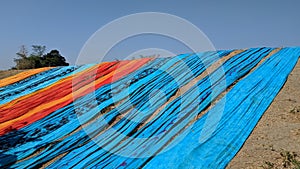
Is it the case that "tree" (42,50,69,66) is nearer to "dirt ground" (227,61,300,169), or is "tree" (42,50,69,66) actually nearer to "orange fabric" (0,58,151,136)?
"orange fabric" (0,58,151,136)

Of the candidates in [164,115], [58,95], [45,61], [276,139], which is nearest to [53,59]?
[45,61]

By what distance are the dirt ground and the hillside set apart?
21 mm

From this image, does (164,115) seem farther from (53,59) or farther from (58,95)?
(53,59)

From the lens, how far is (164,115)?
24.1 ft

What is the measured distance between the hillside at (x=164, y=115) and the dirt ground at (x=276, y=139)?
21 mm

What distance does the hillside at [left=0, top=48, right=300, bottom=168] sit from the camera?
555 cm

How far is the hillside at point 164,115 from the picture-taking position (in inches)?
219

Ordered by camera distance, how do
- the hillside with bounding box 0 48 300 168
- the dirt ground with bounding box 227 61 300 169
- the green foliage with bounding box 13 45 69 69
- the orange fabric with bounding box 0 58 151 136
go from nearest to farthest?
1. the dirt ground with bounding box 227 61 300 169
2. the hillside with bounding box 0 48 300 168
3. the orange fabric with bounding box 0 58 151 136
4. the green foliage with bounding box 13 45 69 69

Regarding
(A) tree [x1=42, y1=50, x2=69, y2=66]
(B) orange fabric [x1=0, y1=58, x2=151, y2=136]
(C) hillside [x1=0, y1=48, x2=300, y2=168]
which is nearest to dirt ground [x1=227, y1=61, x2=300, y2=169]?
(C) hillside [x1=0, y1=48, x2=300, y2=168]

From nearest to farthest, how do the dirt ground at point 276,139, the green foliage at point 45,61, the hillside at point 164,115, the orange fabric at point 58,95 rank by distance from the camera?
the dirt ground at point 276,139, the hillside at point 164,115, the orange fabric at point 58,95, the green foliage at point 45,61

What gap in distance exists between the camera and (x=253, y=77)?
8.85 metres

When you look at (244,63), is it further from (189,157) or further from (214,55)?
(189,157)

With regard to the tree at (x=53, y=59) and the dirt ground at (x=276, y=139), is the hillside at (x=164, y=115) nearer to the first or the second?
the dirt ground at (x=276, y=139)

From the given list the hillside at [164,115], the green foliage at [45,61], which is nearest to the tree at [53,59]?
the green foliage at [45,61]
